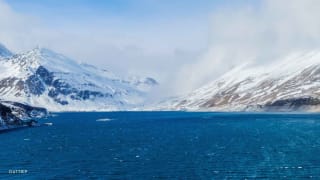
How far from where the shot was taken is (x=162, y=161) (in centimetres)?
12925

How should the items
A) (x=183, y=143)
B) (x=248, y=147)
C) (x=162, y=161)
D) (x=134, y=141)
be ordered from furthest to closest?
(x=134, y=141), (x=183, y=143), (x=248, y=147), (x=162, y=161)

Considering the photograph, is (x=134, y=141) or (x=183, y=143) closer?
(x=183, y=143)

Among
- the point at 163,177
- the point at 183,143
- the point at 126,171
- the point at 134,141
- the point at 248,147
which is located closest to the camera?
the point at 163,177

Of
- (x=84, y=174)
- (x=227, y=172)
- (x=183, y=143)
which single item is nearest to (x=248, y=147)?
(x=183, y=143)

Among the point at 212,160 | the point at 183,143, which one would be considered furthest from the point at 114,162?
the point at 183,143

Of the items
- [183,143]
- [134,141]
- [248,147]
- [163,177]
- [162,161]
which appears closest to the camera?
[163,177]

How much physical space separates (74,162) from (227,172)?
38.9 meters

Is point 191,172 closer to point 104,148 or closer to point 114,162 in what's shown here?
point 114,162

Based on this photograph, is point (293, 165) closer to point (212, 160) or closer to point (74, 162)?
point (212, 160)

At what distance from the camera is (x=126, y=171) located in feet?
379

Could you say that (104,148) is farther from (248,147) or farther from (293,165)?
→ (293,165)

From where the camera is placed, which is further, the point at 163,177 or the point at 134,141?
the point at 134,141

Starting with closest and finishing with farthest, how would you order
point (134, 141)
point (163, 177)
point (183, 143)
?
point (163, 177) < point (183, 143) < point (134, 141)

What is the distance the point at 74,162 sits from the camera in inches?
5192
